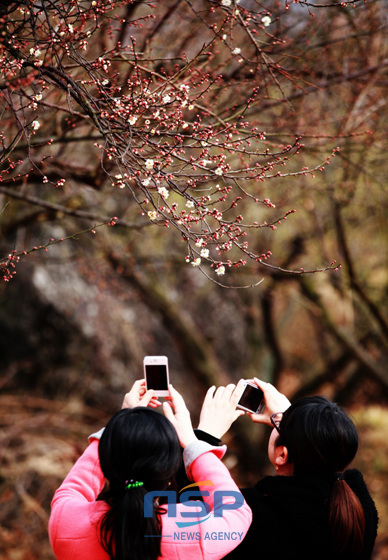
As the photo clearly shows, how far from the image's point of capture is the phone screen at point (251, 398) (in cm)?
198

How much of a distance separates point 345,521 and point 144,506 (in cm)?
64

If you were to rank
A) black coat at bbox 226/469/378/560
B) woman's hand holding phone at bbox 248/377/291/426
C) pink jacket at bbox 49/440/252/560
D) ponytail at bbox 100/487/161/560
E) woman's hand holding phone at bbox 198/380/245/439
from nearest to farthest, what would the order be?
1. ponytail at bbox 100/487/161/560
2. pink jacket at bbox 49/440/252/560
3. black coat at bbox 226/469/378/560
4. woman's hand holding phone at bbox 198/380/245/439
5. woman's hand holding phone at bbox 248/377/291/426

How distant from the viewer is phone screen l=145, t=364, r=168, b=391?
1.98 m

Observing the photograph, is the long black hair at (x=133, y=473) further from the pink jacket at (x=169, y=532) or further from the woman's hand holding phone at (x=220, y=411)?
the woman's hand holding phone at (x=220, y=411)

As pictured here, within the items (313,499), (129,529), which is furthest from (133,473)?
(313,499)

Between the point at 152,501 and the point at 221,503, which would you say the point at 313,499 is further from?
the point at 152,501

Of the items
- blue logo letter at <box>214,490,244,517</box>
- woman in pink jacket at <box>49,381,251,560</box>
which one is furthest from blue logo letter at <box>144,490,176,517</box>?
blue logo letter at <box>214,490,244,517</box>

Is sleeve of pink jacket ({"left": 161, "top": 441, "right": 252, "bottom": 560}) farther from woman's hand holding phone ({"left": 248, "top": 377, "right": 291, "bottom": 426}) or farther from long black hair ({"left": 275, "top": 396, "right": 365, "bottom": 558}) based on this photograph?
woman's hand holding phone ({"left": 248, "top": 377, "right": 291, "bottom": 426})

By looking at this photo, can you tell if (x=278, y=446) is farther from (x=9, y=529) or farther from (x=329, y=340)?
(x=329, y=340)

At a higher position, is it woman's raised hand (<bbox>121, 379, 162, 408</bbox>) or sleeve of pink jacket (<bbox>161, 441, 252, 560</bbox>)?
woman's raised hand (<bbox>121, 379, 162, 408</bbox>)

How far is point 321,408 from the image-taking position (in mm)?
1672

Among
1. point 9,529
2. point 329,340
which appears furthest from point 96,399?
point 329,340

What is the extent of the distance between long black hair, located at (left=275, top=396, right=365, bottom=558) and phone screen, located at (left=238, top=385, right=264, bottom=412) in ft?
0.96

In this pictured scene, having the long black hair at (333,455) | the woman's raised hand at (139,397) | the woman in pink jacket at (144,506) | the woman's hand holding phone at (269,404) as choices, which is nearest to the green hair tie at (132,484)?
the woman in pink jacket at (144,506)
